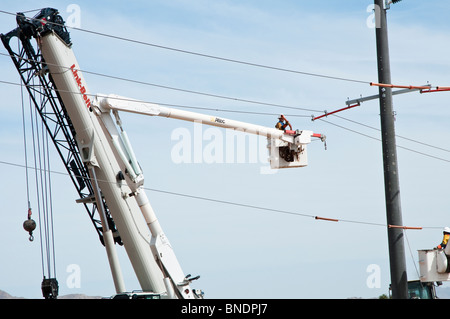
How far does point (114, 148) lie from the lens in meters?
21.4

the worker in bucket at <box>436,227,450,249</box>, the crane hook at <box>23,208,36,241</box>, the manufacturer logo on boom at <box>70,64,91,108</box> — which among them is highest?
the manufacturer logo on boom at <box>70,64,91,108</box>

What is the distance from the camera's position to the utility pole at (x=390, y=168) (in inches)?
609

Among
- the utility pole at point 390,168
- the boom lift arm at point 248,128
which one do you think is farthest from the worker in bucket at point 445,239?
the boom lift arm at point 248,128

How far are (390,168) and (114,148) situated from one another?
934cm

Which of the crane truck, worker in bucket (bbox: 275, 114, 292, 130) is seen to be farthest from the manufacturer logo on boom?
worker in bucket (bbox: 275, 114, 292, 130)

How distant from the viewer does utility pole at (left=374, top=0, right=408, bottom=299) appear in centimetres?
1548

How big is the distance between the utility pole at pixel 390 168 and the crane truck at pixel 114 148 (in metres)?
6.69

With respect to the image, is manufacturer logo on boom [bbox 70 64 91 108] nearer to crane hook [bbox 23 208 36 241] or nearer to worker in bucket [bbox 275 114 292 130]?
crane hook [bbox 23 208 36 241]

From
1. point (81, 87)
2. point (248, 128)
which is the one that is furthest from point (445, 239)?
point (81, 87)

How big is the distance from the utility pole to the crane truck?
6690mm

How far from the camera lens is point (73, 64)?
24.6m

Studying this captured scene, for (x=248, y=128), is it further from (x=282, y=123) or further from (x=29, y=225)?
(x=29, y=225)

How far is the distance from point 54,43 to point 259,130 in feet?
26.5
